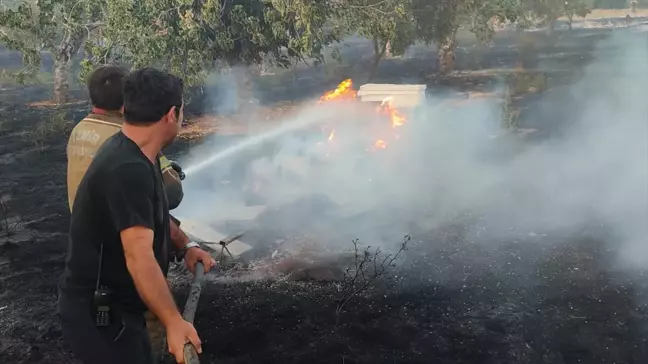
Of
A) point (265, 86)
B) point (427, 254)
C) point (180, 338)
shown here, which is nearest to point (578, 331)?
point (427, 254)

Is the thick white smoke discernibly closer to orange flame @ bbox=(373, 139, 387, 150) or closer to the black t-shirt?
orange flame @ bbox=(373, 139, 387, 150)

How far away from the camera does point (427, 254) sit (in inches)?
248

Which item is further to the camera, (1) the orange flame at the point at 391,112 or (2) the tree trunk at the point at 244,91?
(2) the tree trunk at the point at 244,91

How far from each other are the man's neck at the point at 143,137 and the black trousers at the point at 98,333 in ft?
2.20

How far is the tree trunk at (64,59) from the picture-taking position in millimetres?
16234

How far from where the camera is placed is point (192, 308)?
2281 millimetres

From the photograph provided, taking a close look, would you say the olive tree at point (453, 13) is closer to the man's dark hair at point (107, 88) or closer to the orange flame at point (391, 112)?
the orange flame at point (391, 112)

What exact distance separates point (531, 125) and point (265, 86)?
1187 centimetres

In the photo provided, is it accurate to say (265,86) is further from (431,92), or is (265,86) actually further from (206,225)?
(206,225)

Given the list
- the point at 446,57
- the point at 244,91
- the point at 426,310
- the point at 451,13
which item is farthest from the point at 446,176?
the point at 446,57

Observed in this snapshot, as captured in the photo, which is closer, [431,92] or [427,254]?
[427,254]

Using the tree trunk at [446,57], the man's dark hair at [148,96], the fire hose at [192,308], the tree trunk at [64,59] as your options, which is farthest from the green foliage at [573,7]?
the man's dark hair at [148,96]

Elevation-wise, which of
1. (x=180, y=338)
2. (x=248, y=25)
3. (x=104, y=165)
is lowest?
(x=180, y=338)

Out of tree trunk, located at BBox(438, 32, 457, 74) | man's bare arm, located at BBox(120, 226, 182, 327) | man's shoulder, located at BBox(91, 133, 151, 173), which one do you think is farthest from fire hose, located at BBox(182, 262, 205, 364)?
tree trunk, located at BBox(438, 32, 457, 74)
